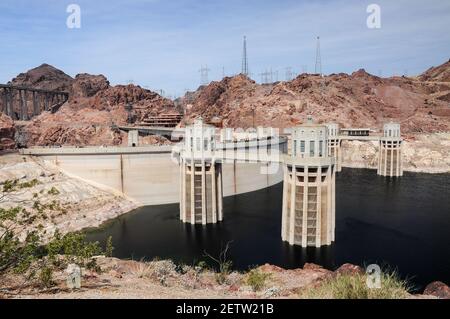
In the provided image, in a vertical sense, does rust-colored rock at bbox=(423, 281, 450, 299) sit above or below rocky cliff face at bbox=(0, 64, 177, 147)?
below

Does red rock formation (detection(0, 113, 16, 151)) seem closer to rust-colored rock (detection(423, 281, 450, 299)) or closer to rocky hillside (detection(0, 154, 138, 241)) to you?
rocky hillside (detection(0, 154, 138, 241))

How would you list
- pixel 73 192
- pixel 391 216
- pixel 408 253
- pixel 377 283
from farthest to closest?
pixel 73 192
pixel 391 216
pixel 408 253
pixel 377 283

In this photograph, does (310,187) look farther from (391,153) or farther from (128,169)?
(391,153)

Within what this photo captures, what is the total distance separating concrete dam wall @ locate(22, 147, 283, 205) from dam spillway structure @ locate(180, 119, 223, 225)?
1258cm

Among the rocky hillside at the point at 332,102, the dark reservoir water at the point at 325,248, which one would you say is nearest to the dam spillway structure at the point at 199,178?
the dark reservoir water at the point at 325,248

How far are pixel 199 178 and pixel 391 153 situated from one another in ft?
191

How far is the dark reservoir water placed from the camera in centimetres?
3906

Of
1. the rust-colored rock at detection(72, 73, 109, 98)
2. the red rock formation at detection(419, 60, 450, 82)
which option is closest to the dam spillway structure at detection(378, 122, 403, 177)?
the red rock formation at detection(419, 60, 450, 82)

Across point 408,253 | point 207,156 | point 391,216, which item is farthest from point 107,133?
point 408,253

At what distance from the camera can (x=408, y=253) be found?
40.6m

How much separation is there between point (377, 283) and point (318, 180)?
2731cm

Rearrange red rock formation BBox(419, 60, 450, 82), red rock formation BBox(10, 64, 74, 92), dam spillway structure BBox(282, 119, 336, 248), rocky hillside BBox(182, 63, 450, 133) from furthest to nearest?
red rock formation BBox(10, 64, 74, 92)
red rock formation BBox(419, 60, 450, 82)
rocky hillside BBox(182, 63, 450, 133)
dam spillway structure BBox(282, 119, 336, 248)
